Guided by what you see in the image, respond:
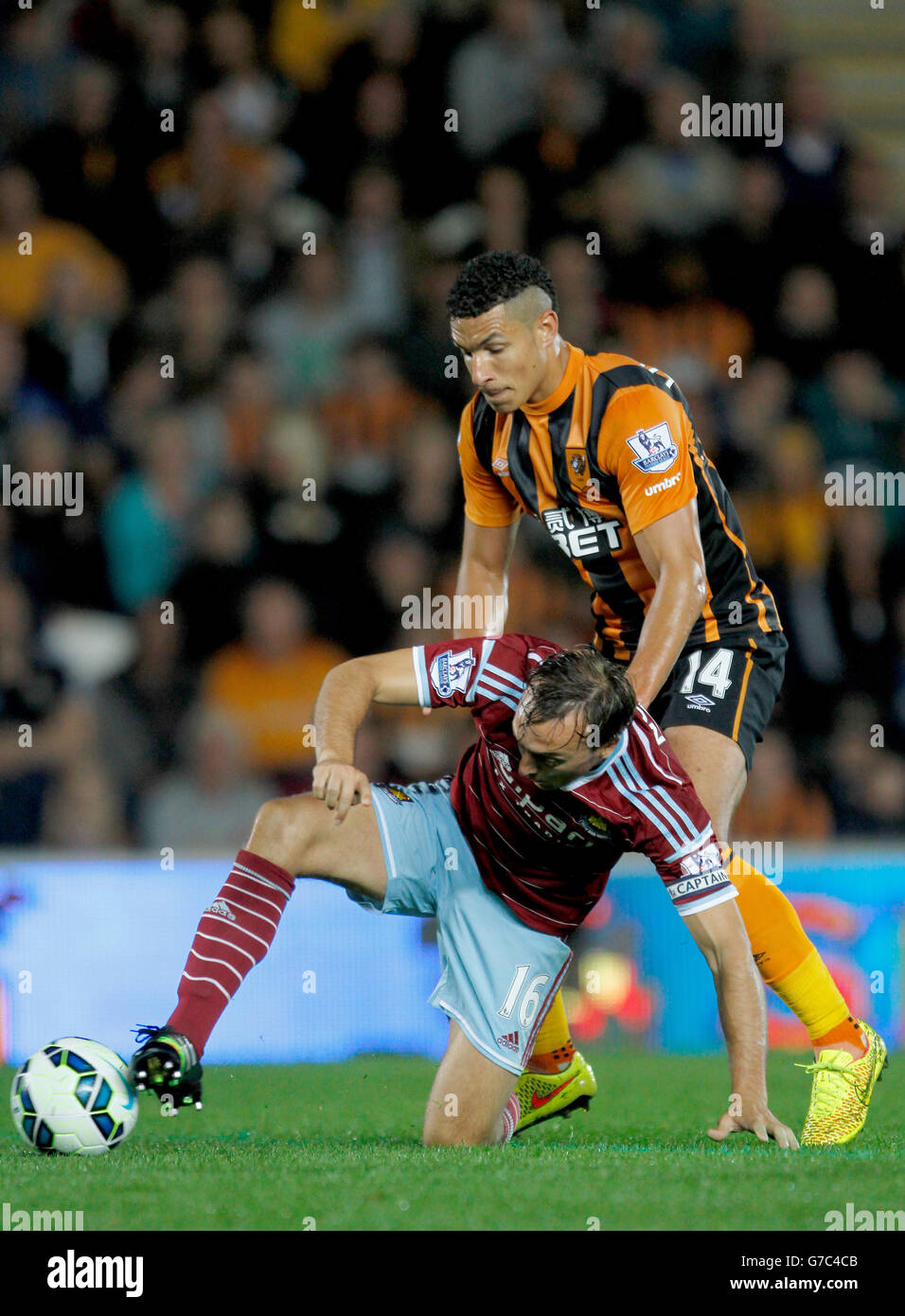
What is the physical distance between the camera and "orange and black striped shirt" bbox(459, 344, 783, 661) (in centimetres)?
447

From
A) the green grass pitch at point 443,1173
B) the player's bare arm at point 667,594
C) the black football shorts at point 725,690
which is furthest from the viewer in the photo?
the black football shorts at point 725,690

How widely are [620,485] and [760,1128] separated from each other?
5.52 feet

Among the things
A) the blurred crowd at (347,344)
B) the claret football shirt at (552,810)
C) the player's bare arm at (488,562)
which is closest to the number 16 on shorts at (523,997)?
the claret football shirt at (552,810)

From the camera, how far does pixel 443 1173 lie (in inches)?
139

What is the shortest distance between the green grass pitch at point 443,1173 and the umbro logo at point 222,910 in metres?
0.54

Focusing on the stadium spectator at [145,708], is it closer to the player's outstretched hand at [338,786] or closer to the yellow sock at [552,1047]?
the yellow sock at [552,1047]

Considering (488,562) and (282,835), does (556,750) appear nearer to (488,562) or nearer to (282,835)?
(282,835)

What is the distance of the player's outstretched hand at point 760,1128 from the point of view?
3734 mm

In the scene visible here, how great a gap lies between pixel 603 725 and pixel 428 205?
6171 millimetres

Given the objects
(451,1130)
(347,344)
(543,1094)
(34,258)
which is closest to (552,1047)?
(543,1094)

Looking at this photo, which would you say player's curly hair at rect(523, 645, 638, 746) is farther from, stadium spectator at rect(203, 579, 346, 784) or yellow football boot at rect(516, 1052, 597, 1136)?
stadium spectator at rect(203, 579, 346, 784)

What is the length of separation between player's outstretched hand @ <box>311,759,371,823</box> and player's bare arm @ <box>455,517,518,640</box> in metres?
1.37

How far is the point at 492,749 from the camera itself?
427 centimetres

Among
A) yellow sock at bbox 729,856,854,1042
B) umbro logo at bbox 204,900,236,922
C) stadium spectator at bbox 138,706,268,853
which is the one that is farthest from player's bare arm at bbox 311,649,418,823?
stadium spectator at bbox 138,706,268,853
